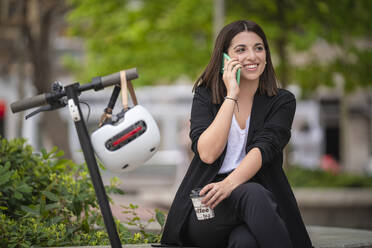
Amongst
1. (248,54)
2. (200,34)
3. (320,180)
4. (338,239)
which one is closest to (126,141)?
(248,54)

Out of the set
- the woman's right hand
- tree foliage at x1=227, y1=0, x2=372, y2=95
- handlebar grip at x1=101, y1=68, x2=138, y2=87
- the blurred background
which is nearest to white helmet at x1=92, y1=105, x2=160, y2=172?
handlebar grip at x1=101, y1=68, x2=138, y2=87

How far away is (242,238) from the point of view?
318 cm

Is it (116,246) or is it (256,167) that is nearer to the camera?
(116,246)

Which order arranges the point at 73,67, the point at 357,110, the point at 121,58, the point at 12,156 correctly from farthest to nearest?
the point at 357,110
the point at 73,67
the point at 121,58
the point at 12,156

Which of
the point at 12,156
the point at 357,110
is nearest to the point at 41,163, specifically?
the point at 12,156

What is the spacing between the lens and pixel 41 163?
4820 mm

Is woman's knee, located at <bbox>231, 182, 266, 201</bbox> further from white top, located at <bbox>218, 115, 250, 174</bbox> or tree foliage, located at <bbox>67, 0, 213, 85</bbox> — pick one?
tree foliage, located at <bbox>67, 0, 213, 85</bbox>

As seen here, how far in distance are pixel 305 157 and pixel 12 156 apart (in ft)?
68.8

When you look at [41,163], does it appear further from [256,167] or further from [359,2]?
[359,2]

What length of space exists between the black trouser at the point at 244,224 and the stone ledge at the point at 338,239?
0.36 metres

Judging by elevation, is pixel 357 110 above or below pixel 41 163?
below

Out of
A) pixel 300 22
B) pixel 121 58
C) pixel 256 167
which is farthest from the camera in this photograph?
pixel 121 58

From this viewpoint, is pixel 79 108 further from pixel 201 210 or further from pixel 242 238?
pixel 242 238

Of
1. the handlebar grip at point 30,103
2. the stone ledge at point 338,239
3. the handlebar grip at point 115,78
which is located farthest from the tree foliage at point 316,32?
the handlebar grip at point 30,103
